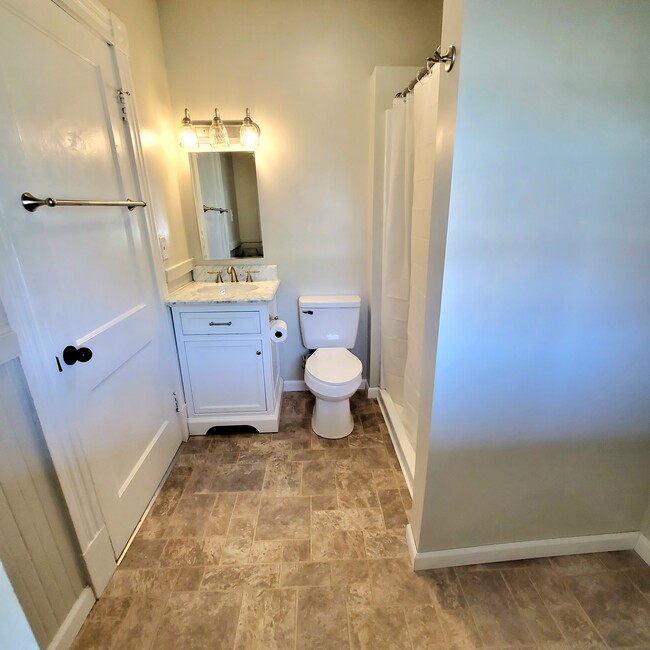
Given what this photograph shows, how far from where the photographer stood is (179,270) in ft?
6.92

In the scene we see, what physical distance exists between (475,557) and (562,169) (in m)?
1.43

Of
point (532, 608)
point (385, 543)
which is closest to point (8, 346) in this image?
point (385, 543)

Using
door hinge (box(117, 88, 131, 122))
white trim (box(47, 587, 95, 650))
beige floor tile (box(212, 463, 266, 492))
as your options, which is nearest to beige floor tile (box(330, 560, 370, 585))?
beige floor tile (box(212, 463, 266, 492))

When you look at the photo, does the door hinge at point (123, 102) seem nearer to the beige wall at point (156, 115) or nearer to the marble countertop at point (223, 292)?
the beige wall at point (156, 115)

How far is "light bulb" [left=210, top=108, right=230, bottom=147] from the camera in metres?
2.06

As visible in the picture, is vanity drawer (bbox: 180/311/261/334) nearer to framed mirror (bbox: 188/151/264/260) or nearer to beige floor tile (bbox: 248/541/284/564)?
framed mirror (bbox: 188/151/264/260)

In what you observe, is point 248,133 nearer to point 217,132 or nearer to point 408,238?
point 217,132

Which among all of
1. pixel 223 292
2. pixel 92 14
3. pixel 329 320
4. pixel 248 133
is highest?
pixel 92 14

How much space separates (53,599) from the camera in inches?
41.2

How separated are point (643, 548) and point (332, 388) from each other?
4.88ft

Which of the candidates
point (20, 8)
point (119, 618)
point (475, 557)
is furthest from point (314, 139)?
point (119, 618)


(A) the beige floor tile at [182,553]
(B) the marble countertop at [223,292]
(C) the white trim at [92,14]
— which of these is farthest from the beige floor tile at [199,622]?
(C) the white trim at [92,14]

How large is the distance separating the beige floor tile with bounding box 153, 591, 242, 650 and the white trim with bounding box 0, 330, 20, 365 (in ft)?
3.39

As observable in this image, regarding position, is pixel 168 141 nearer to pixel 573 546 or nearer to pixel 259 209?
pixel 259 209
